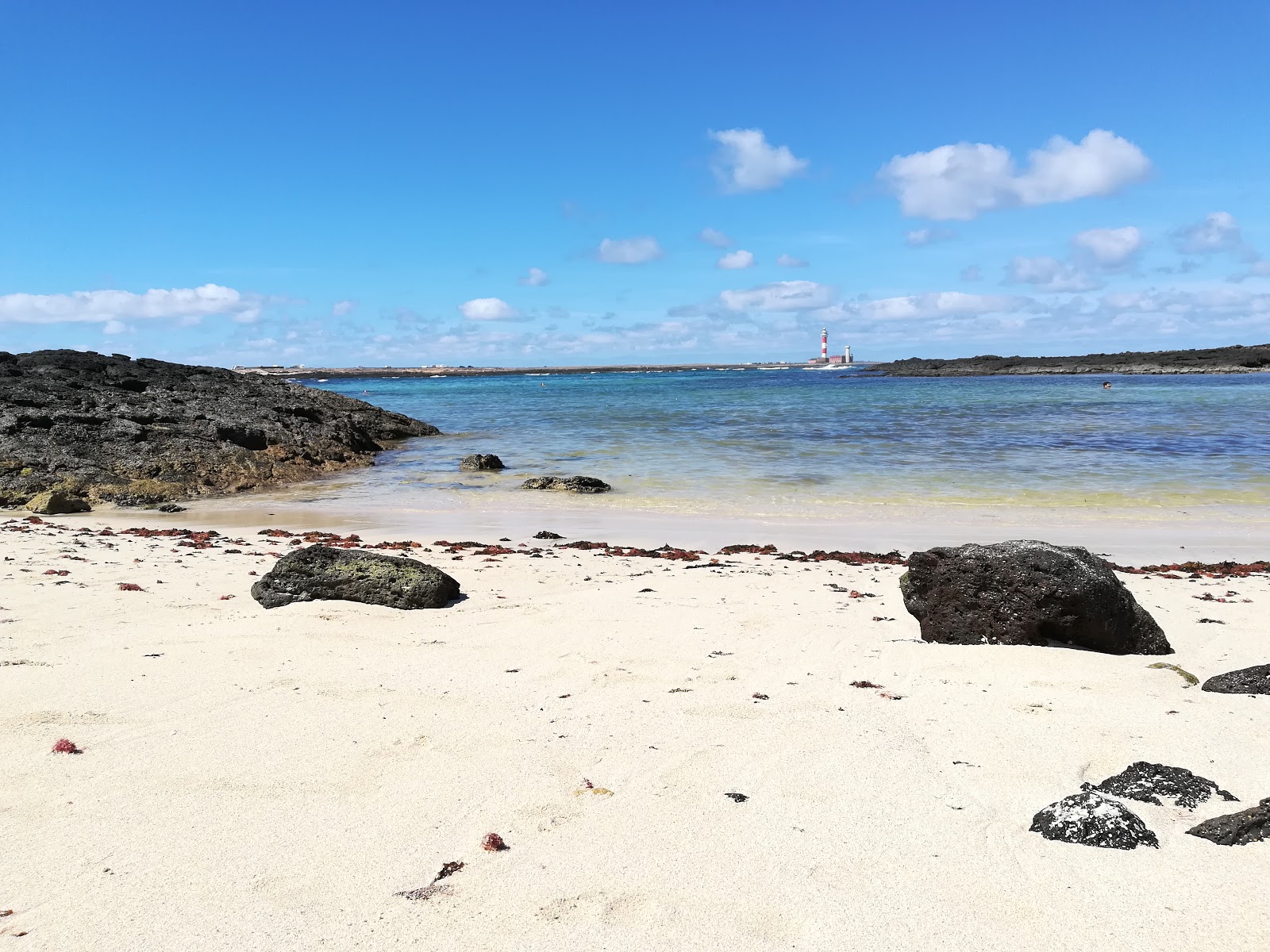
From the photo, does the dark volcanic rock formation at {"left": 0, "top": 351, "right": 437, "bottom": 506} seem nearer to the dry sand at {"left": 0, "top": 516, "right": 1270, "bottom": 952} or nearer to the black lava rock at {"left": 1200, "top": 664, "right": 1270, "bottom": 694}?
the dry sand at {"left": 0, "top": 516, "right": 1270, "bottom": 952}

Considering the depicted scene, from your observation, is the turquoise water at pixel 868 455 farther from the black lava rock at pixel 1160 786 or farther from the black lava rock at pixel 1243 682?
the black lava rock at pixel 1160 786

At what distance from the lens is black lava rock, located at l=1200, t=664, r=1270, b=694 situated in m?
4.87

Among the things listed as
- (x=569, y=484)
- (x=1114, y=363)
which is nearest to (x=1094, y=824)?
(x=569, y=484)

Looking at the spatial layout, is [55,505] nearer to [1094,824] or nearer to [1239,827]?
[1094,824]

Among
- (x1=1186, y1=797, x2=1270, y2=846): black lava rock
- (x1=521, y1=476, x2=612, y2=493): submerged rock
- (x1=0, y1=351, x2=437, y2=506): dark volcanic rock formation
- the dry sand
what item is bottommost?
(x1=521, y1=476, x2=612, y2=493): submerged rock

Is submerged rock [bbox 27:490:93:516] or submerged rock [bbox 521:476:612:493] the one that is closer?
submerged rock [bbox 27:490:93:516]

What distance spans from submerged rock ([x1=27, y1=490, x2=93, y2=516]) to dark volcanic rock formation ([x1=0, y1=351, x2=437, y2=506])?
79 cm

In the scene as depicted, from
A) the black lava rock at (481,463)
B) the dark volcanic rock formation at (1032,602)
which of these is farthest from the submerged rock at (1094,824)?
the black lava rock at (481,463)

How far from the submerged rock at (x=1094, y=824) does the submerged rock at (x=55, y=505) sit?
15.0 m

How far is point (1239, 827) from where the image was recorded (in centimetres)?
321

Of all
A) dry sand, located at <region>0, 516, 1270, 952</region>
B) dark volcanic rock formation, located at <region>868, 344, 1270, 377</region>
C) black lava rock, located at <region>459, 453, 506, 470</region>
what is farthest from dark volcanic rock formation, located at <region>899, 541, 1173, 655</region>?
dark volcanic rock formation, located at <region>868, 344, 1270, 377</region>

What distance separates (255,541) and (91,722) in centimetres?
703

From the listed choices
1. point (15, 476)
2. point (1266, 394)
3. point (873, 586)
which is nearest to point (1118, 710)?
point (873, 586)

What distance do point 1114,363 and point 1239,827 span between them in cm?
11963
